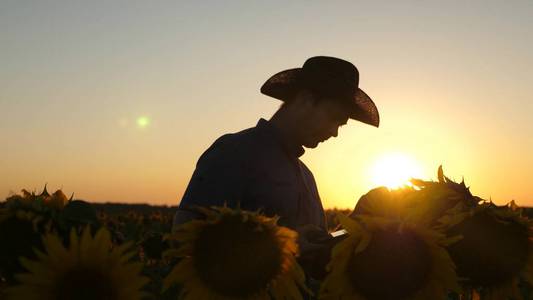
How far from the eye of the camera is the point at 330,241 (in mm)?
2568

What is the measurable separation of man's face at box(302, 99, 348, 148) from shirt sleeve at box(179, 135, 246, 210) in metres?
0.57

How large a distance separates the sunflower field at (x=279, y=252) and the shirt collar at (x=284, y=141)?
2298 millimetres

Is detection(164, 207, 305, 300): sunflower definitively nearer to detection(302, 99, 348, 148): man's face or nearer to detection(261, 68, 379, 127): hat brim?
detection(302, 99, 348, 148): man's face

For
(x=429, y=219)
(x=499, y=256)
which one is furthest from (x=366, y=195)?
(x=499, y=256)

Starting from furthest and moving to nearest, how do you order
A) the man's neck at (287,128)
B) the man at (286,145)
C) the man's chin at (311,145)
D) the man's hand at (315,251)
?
1. the man's neck at (287,128)
2. the man's chin at (311,145)
3. the man at (286,145)
4. the man's hand at (315,251)

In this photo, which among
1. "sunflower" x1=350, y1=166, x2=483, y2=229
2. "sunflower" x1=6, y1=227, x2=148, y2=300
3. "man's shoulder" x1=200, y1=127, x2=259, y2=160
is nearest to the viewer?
"sunflower" x1=6, y1=227, x2=148, y2=300

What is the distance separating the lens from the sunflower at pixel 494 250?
7.91ft

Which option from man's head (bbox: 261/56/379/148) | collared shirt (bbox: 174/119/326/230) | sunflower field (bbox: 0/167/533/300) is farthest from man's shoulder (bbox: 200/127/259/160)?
sunflower field (bbox: 0/167/533/300)

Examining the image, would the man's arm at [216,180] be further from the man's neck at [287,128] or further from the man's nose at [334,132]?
the man's nose at [334,132]

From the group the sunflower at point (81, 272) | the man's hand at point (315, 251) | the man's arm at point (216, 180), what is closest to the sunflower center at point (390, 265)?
the man's hand at point (315, 251)

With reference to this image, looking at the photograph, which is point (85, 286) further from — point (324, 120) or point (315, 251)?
point (324, 120)

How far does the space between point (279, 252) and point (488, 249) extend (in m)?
0.84

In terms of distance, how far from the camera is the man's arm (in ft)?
13.7

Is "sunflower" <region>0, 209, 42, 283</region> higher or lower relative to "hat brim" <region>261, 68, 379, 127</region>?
lower
